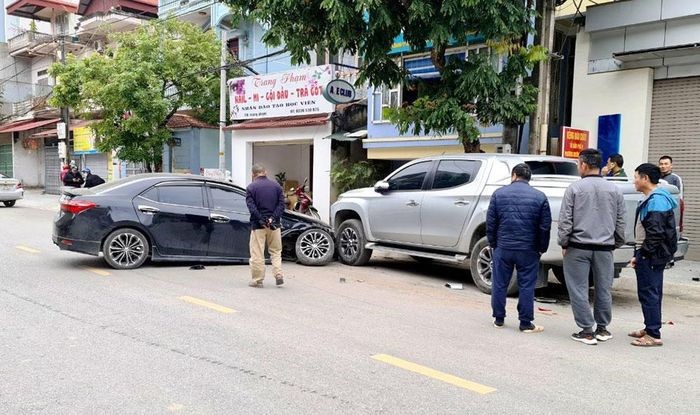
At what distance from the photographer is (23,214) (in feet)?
63.4

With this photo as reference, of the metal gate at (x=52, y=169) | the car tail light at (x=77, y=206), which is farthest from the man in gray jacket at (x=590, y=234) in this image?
the metal gate at (x=52, y=169)

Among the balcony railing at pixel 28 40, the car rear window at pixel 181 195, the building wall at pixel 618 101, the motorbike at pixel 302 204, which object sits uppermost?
the balcony railing at pixel 28 40

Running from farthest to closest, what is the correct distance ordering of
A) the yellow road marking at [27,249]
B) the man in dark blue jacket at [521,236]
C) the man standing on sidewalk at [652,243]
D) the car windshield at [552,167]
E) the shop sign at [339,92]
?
the shop sign at [339,92] < the yellow road marking at [27,249] < the car windshield at [552,167] < the man in dark blue jacket at [521,236] < the man standing on sidewalk at [652,243]

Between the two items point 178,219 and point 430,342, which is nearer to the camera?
point 430,342

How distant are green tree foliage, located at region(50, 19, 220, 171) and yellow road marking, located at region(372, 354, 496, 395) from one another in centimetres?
1472

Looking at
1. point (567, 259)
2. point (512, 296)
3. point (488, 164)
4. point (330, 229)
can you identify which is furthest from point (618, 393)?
point (330, 229)

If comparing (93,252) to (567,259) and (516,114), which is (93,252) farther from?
(516,114)

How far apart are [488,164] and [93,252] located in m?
6.06

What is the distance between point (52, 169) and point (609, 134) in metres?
28.3

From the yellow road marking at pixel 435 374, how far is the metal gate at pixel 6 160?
1416 inches

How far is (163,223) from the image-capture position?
9406 mm

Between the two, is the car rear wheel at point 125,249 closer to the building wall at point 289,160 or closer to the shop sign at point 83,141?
the building wall at point 289,160

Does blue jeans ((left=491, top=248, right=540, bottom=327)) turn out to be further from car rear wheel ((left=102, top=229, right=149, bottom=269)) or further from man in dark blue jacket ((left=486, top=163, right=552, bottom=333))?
car rear wheel ((left=102, top=229, right=149, bottom=269))

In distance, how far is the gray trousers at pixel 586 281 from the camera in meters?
5.80
